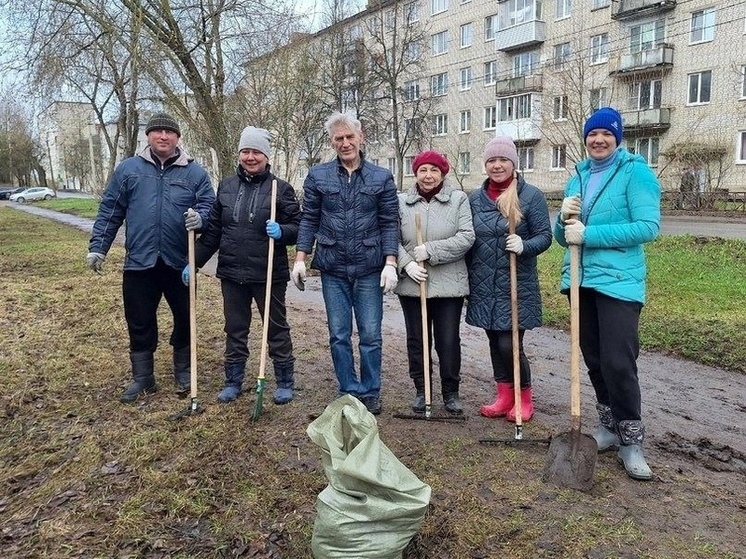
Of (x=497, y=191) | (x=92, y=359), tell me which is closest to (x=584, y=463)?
(x=497, y=191)

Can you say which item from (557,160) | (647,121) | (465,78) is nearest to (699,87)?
(647,121)

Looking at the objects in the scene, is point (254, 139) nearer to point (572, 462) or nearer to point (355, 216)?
point (355, 216)

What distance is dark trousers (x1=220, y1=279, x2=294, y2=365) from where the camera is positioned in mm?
4523

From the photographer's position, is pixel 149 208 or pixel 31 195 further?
pixel 31 195

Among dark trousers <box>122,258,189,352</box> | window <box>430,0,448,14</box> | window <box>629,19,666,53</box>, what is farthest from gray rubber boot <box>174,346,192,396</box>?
window <box>430,0,448,14</box>

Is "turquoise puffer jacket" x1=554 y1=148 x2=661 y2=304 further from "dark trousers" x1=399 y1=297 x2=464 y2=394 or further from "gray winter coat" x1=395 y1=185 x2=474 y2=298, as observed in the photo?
"dark trousers" x1=399 y1=297 x2=464 y2=394

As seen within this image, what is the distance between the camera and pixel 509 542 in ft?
9.29

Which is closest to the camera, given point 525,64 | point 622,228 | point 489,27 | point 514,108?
point 622,228

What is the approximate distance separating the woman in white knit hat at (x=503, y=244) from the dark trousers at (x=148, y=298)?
2.23 meters

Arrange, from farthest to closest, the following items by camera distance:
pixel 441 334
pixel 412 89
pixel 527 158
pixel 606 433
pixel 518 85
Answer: pixel 412 89 → pixel 527 158 → pixel 518 85 → pixel 441 334 → pixel 606 433

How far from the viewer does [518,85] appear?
34656 mm

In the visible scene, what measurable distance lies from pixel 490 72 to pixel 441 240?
36.3 meters

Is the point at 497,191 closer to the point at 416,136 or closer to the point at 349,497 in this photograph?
the point at 349,497

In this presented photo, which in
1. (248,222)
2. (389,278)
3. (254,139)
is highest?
(254,139)
